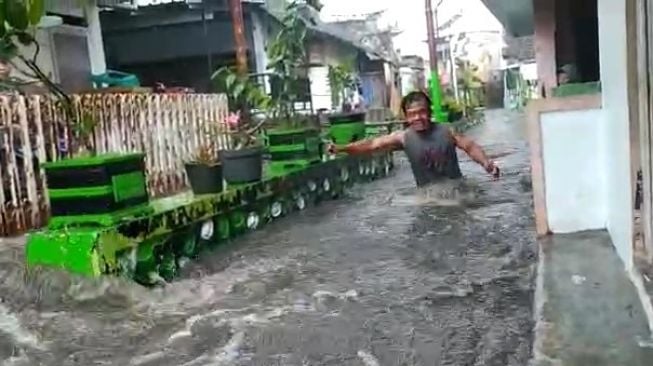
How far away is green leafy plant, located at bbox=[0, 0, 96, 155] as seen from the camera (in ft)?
16.9

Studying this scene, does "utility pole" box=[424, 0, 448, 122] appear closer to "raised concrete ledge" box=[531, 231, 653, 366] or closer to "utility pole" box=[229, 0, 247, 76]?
"utility pole" box=[229, 0, 247, 76]

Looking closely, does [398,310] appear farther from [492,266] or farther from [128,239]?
[128,239]

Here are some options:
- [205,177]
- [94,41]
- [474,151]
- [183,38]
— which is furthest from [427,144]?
[183,38]

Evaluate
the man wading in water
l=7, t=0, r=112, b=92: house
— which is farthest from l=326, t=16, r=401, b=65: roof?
the man wading in water

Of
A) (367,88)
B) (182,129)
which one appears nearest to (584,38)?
(182,129)

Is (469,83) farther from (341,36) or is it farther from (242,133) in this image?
(242,133)

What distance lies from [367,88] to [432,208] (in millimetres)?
21173

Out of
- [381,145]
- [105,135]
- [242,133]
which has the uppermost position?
[105,135]

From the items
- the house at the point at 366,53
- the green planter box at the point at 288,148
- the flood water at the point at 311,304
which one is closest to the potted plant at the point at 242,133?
the green planter box at the point at 288,148

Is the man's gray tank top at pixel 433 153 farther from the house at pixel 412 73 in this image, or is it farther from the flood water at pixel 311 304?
the house at pixel 412 73

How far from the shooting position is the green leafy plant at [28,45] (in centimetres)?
514

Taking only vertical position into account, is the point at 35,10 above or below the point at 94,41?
below

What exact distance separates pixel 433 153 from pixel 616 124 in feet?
13.7

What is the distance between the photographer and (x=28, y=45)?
6.46 m
